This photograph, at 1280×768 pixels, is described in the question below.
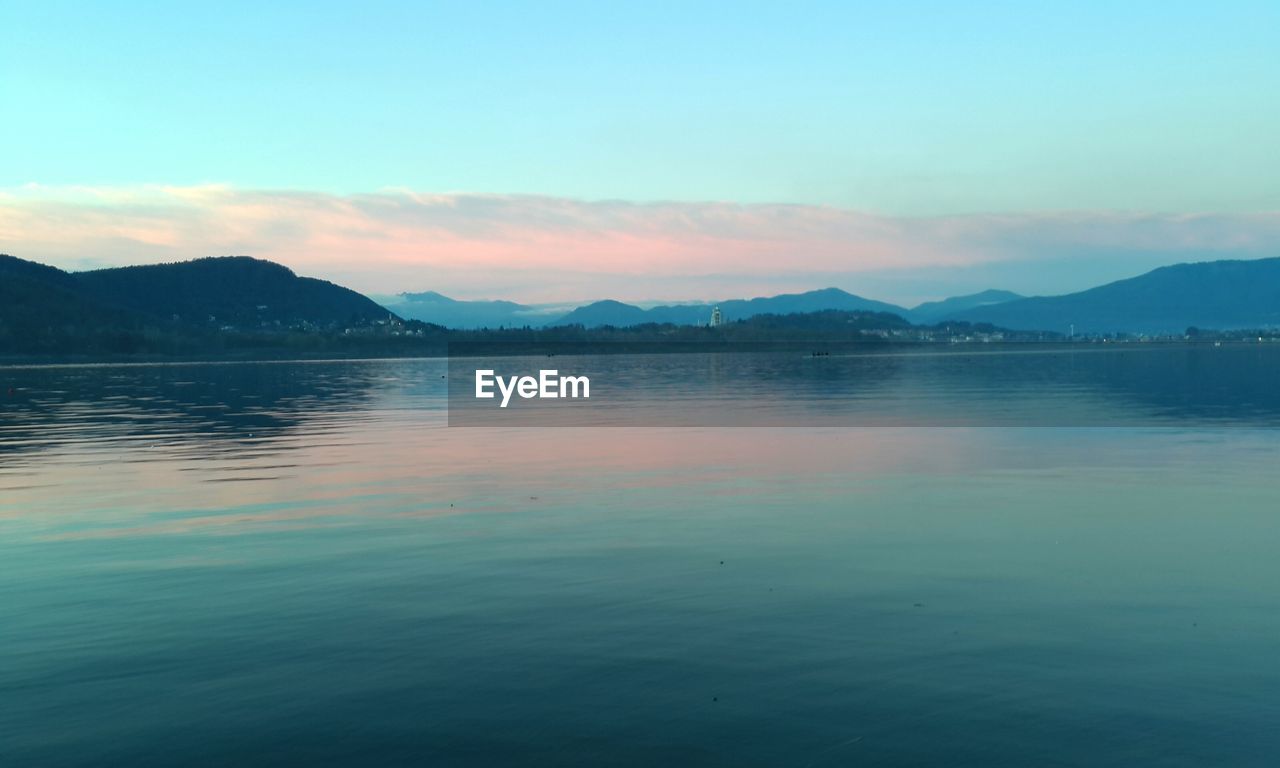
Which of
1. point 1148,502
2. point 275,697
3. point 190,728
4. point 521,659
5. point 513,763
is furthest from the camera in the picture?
point 1148,502

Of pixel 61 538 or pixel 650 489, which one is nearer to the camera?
pixel 61 538

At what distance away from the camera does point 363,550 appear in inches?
797

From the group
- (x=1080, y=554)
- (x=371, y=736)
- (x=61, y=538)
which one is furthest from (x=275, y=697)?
(x=1080, y=554)

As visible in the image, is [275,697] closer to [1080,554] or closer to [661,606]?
[661,606]

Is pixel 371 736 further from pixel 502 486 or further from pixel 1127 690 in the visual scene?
pixel 502 486

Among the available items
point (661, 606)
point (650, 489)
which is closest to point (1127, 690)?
point (661, 606)

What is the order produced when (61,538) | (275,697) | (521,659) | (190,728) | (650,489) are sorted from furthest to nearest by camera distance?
(650,489) < (61,538) < (521,659) < (275,697) < (190,728)

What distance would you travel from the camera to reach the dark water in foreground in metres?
10.6

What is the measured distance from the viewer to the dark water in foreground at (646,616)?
10641mm

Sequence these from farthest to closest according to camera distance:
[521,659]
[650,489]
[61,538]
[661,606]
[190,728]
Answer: [650,489] → [61,538] → [661,606] → [521,659] → [190,728]

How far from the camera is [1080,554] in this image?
19188mm

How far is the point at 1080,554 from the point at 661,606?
8.36 metres

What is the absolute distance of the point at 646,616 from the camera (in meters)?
15.1

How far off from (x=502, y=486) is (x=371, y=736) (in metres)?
19.0
